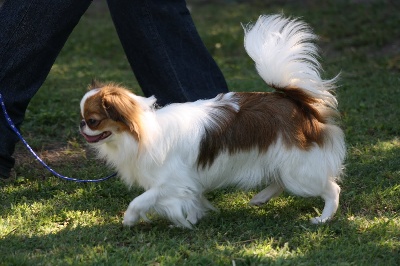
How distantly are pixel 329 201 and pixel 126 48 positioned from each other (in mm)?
1920

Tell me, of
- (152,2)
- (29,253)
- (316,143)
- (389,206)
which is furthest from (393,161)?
(29,253)

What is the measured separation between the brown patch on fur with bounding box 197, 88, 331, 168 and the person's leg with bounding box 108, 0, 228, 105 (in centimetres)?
111

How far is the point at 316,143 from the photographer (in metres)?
4.21

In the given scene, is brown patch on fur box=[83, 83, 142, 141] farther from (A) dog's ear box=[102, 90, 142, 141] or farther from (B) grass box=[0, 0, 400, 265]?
(B) grass box=[0, 0, 400, 265]

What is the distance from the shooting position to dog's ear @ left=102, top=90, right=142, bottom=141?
13.0 feet

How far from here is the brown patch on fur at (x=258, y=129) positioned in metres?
4.14

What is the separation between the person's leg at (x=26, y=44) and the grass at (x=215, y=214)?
0.60 metres

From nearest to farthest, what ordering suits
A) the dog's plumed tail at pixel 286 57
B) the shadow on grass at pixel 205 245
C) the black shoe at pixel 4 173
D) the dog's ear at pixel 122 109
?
the shadow on grass at pixel 205 245, the dog's ear at pixel 122 109, the dog's plumed tail at pixel 286 57, the black shoe at pixel 4 173

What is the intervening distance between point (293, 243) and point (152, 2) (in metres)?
2.14

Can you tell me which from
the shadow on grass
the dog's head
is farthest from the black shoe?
the dog's head

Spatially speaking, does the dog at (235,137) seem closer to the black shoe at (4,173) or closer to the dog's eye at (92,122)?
the dog's eye at (92,122)

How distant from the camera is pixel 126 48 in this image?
207 inches

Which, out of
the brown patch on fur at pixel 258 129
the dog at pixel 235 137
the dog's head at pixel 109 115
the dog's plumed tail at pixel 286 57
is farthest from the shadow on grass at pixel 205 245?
the dog's plumed tail at pixel 286 57

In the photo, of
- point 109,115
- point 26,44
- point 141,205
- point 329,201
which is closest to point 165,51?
point 26,44
